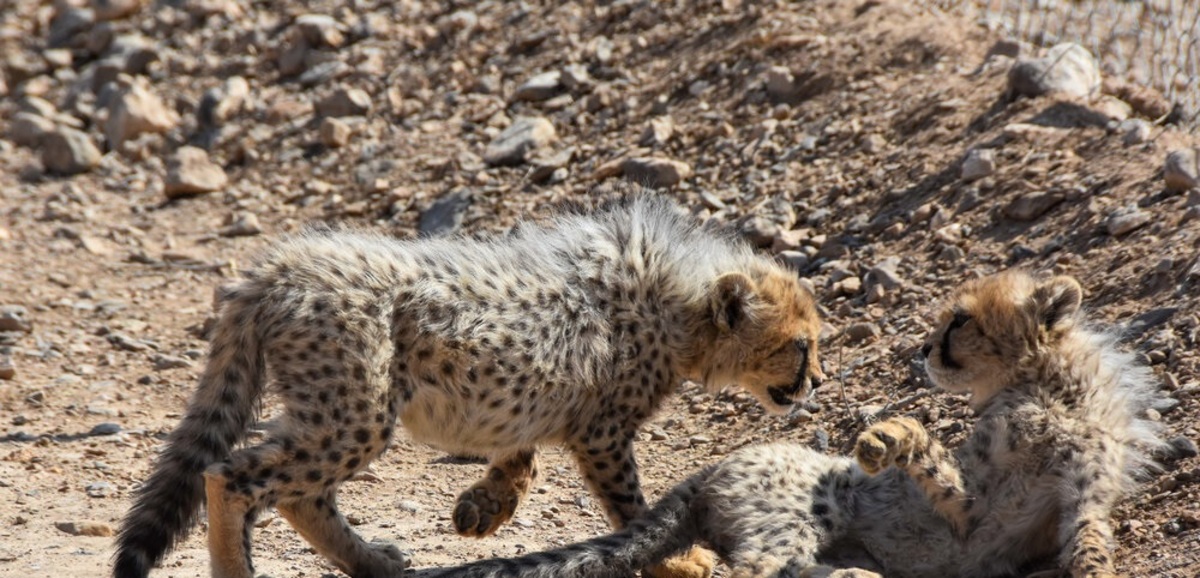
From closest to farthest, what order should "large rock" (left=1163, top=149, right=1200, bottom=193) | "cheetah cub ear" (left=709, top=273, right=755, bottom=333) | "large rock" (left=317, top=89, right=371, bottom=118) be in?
"cheetah cub ear" (left=709, top=273, right=755, bottom=333)
"large rock" (left=1163, top=149, right=1200, bottom=193)
"large rock" (left=317, top=89, right=371, bottom=118)

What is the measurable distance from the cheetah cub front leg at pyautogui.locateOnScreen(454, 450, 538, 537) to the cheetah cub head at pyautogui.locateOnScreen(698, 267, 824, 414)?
0.93 m

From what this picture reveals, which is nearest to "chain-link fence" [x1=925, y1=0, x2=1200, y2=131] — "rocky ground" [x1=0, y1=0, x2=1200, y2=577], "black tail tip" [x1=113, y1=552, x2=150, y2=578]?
"rocky ground" [x1=0, y1=0, x2=1200, y2=577]

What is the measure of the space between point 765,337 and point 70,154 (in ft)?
21.3

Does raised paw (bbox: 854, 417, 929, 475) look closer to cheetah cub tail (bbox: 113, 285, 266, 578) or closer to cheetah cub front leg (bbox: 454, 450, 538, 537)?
cheetah cub front leg (bbox: 454, 450, 538, 537)

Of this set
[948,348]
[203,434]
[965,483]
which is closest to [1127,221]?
[948,348]

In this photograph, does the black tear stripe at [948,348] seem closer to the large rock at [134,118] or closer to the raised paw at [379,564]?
the raised paw at [379,564]

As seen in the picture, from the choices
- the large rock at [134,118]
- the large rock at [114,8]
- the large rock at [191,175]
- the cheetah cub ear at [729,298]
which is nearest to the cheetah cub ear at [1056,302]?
the cheetah cub ear at [729,298]

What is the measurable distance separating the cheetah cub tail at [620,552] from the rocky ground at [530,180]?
77cm

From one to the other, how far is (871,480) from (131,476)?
3.25m

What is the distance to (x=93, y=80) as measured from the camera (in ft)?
39.5

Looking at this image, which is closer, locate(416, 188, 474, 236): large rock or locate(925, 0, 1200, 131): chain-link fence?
locate(925, 0, 1200, 131): chain-link fence

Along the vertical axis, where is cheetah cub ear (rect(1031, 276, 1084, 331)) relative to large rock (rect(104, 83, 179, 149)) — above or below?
above

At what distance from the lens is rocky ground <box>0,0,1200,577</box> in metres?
6.47

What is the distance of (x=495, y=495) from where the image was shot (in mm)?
5914
